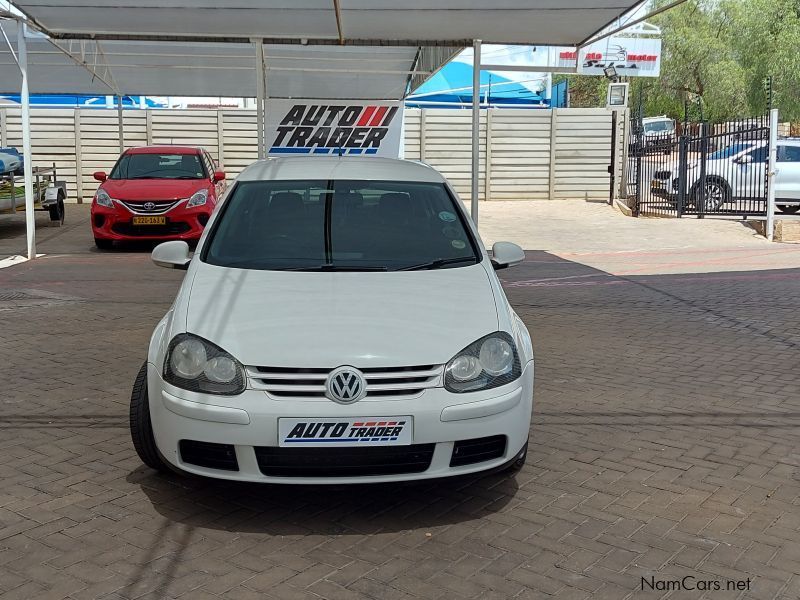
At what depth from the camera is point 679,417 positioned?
604cm

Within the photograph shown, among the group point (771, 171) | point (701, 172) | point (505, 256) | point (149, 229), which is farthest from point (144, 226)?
point (701, 172)

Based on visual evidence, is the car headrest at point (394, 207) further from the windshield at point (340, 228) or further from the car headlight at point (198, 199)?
the car headlight at point (198, 199)

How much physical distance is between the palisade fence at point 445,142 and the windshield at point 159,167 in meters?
8.40

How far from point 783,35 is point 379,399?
42050mm

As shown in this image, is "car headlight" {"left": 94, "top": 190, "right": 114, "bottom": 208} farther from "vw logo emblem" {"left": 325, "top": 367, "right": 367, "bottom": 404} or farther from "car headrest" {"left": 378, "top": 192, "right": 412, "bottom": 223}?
"vw logo emblem" {"left": 325, "top": 367, "right": 367, "bottom": 404}

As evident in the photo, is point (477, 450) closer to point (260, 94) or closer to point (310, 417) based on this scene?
point (310, 417)

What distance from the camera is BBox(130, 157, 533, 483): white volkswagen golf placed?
398 cm

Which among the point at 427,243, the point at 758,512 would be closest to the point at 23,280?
the point at 427,243

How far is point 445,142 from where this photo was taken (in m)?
25.3

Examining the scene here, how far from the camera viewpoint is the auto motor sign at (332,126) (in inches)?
656

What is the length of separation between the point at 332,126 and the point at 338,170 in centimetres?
1121

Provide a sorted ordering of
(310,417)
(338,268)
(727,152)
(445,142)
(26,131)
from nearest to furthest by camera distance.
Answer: (310,417), (338,268), (26,131), (727,152), (445,142)

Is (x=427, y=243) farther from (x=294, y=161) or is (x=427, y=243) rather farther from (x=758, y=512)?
(x=758, y=512)

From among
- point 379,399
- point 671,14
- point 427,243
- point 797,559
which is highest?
point 671,14
